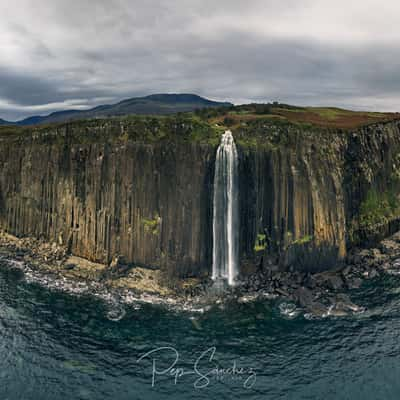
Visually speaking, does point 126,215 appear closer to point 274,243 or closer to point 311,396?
point 274,243

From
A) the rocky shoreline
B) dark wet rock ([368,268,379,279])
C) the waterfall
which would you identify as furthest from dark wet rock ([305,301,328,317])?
dark wet rock ([368,268,379,279])

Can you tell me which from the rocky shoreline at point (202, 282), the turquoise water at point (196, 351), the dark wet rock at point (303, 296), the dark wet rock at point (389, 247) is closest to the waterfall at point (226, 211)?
the rocky shoreline at point (202, 282)

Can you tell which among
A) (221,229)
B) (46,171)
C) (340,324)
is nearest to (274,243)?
(221,229)

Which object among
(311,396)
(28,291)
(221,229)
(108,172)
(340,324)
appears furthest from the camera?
(108,172)

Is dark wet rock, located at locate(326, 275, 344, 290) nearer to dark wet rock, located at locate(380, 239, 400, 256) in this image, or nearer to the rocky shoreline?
the rocky shoreline

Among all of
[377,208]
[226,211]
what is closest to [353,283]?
[377,208]

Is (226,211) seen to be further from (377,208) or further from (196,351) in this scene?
(377,208)
